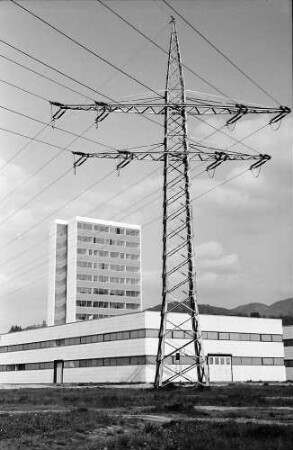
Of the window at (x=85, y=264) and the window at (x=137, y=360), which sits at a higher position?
the window at (x=85, y=264)

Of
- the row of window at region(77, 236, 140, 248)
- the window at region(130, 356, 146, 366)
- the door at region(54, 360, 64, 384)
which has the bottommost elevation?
the door at region(54, 360, 64, 384)

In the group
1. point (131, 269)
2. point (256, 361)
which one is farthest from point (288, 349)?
point (131, 269)

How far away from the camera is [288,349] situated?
72562mm

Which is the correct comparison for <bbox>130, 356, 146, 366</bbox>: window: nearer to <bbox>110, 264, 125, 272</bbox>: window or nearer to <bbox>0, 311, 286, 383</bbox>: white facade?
<bbox>0, 311, 286, 383</bbox>: white facade

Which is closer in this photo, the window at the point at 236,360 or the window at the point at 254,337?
the window at the point at 236,360

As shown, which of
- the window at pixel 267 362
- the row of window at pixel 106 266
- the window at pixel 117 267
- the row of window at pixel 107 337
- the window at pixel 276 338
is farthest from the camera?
the window at pixel 117 267

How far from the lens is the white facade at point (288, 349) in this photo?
71.8 metres

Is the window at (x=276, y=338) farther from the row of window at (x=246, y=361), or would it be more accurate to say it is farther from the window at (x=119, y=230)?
the window at (x=119, y=230)

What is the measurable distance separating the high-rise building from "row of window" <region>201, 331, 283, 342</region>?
75979 millimetres

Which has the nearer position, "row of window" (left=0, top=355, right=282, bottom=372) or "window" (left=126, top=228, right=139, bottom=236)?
"row of window" (left=0, top=355, right=282, bottom=372)

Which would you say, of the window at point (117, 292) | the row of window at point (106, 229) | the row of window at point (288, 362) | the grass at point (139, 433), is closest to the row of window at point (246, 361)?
the row of window at point (288, 362)

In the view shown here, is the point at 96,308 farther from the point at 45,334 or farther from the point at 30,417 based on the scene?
the point at 30,417

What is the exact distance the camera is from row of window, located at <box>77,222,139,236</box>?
140m

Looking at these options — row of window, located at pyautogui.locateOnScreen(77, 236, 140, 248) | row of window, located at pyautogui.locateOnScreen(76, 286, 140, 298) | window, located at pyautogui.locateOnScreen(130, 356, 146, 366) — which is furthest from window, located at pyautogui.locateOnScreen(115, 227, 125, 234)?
window, located at pyautogui.locateOnScreen(130, 356, 146, 366)
